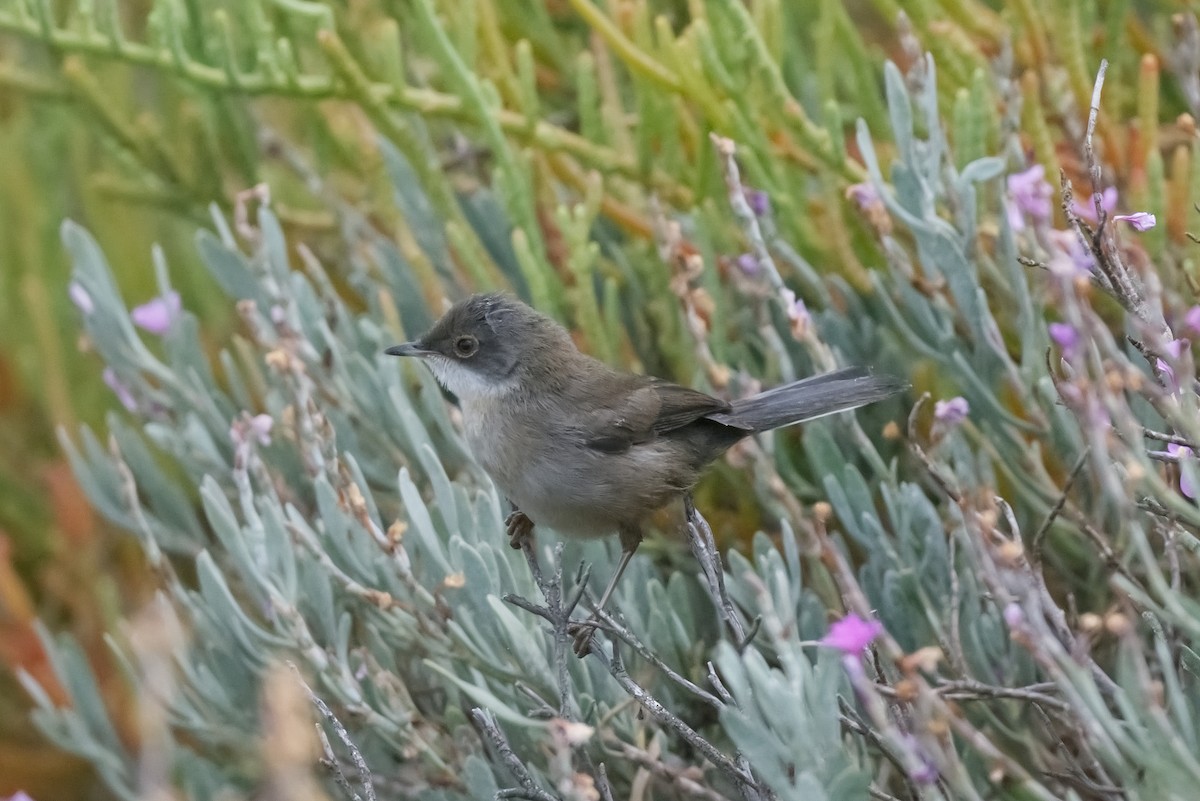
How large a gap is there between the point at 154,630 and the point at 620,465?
109 centimetres

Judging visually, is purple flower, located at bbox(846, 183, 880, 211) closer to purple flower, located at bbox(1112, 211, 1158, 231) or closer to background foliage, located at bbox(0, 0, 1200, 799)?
background foliage, located at bbox(0, 0, 1200, 799)

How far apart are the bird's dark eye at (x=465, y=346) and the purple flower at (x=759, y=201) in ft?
1.92

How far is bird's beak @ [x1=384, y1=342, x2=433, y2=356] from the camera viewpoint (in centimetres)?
237

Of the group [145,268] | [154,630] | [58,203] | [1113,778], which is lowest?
[1113,778]

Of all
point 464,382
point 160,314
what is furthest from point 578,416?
point 160,314

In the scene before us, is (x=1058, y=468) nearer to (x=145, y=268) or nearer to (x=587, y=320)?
(x=587, y=320)

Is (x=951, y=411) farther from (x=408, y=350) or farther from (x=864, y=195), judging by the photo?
(x=408, y=350)

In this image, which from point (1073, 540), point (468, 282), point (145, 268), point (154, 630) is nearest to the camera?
point (154, 630)

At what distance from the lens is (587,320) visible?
8.22 feet

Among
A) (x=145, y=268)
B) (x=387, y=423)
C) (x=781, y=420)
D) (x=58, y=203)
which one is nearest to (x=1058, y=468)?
(x=781, y=420)

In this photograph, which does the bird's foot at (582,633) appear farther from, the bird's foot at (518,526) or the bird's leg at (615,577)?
the bird's foot at (518,526)

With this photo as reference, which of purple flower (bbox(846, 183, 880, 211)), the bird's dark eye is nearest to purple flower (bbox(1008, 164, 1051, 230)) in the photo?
purple flower (bbox(846, 183, 880, 211))

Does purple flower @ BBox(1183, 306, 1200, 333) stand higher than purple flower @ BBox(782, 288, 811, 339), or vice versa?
purple flower @ BBox(782, 288, 811, 339)

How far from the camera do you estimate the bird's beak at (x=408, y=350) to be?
7.76 feet
